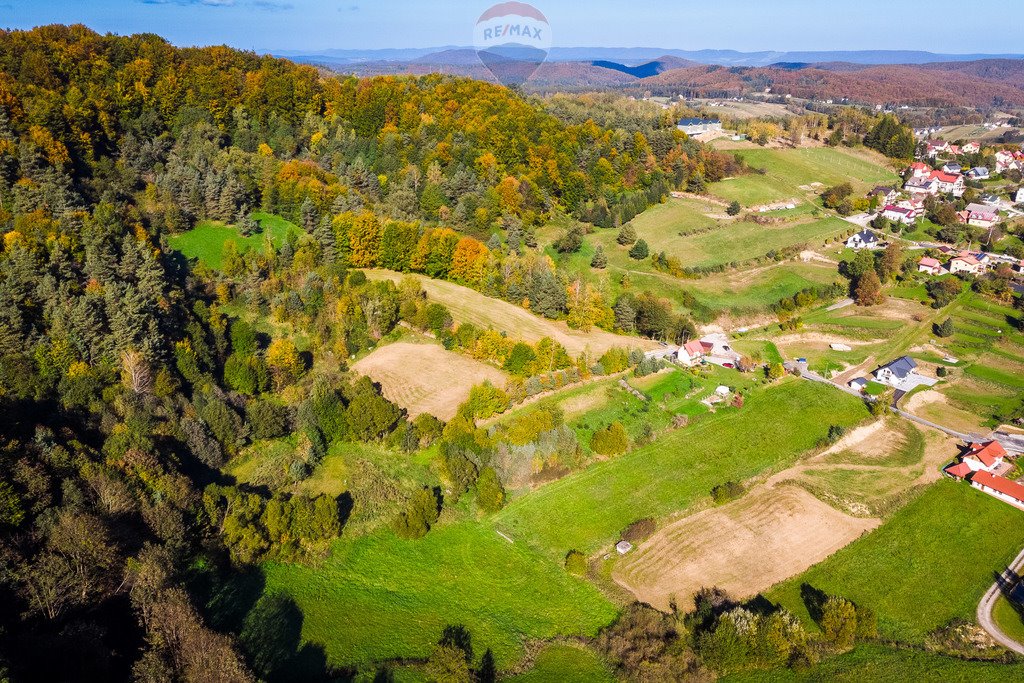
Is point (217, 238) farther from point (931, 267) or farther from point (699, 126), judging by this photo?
point (699, 126)

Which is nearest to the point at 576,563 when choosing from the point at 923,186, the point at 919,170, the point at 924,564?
the point at 924,564

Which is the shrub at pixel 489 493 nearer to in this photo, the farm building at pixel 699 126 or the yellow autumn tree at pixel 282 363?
the yellow autumn tree at pixel 282 363

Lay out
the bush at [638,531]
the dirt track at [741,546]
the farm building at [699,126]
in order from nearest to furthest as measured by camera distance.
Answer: the dirt track at [741,546], the bush at [638,531], the farm building at [699,126]

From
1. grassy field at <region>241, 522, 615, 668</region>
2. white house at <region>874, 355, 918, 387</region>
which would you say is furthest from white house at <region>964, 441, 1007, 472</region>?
grassy field at <region>241, 522, 615, 668</region>

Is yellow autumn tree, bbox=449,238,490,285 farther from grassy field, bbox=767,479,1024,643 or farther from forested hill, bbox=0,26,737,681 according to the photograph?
grassy field, bbox=767,479,1024,643

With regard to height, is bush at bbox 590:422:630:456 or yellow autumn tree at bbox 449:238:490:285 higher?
yellow autumn tree at bbox 449:238:490:285

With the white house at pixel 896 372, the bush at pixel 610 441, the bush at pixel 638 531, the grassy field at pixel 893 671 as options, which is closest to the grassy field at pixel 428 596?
the bush at pixel 638 531

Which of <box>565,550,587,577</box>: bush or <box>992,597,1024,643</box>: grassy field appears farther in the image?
<box>565,550,587,577</box>: bush
